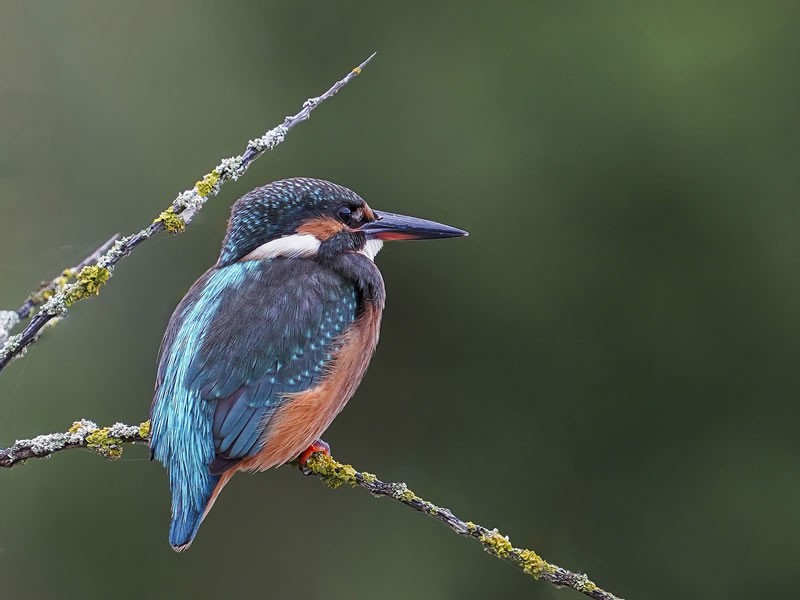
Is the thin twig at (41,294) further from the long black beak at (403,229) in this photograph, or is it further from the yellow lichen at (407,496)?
the long black beak at (403,229)

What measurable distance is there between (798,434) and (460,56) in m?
2.29

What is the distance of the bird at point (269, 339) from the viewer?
92.2 inches

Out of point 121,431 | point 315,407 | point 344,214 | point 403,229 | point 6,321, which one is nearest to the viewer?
point 6,321

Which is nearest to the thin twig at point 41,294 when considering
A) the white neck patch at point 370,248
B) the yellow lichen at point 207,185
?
the yellow lichen at point 207,185

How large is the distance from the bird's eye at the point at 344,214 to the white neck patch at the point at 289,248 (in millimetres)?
96

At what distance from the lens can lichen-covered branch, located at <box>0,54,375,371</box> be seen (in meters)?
1.68

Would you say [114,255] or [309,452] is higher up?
[114,255]

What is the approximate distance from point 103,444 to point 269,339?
50cm

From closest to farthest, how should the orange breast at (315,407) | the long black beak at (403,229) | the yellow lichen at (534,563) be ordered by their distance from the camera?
the yellow lichen at (534,563) → the orange breast at (315,407) → the long black beak at (403,229)

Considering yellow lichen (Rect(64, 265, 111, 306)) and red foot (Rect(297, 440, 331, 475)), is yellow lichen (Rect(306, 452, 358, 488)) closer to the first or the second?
red foot (Rect(297, 440, 331, 475))

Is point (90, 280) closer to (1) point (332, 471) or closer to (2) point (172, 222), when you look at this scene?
(2) point (172, 222)

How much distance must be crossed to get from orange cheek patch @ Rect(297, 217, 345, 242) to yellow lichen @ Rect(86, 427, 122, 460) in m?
0.81

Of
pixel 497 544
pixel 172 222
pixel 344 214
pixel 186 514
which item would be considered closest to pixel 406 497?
pixel 497 544

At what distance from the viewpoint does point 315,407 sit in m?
2.54
